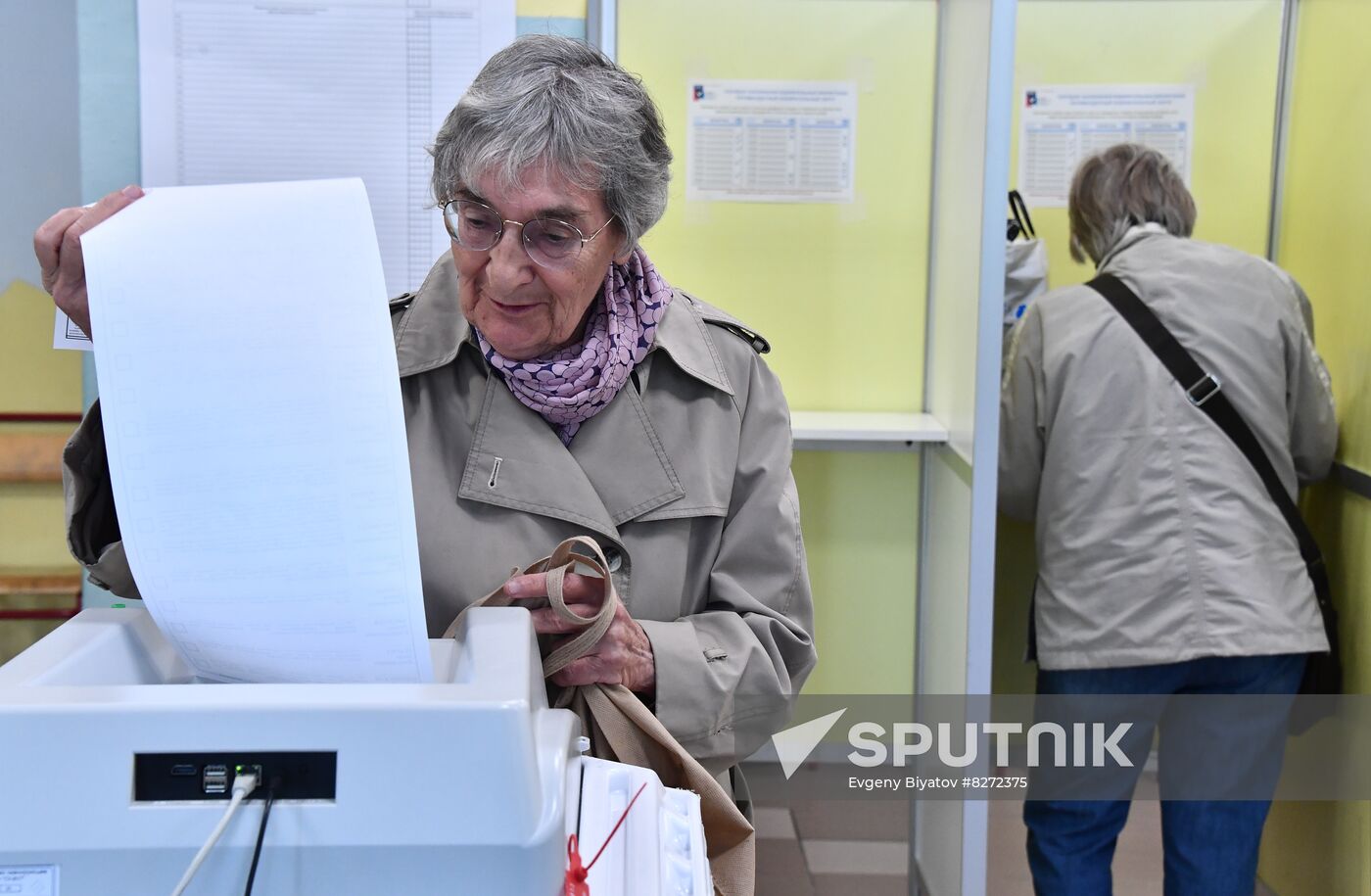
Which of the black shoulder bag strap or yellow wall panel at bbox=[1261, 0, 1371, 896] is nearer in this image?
the black shoulder bag strap

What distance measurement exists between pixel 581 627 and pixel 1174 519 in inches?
62.6

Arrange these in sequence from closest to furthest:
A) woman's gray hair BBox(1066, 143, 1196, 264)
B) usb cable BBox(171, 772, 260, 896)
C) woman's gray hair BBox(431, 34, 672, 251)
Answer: usb cable BBox(171, 772, 260, 896)
woman's gray hair BBox(431, 34, 672, 251)
woman's gray hair BBox(1066, 143, 1196, 264)

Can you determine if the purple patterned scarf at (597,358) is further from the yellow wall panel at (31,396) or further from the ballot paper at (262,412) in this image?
the yellow wall panel at (31,396)

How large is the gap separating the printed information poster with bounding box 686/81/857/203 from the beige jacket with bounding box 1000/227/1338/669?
652 millimetres

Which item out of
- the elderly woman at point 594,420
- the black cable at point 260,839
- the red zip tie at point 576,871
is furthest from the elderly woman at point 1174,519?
the black cable at point 260,839

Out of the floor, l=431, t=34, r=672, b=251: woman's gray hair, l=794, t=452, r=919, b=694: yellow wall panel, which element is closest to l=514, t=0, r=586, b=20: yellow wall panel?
l=431, t=34, r=672, b=251: woman's gray hair

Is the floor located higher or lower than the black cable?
lower

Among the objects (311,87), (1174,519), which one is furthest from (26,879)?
(1174,519)

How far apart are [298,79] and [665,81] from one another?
0.88 m

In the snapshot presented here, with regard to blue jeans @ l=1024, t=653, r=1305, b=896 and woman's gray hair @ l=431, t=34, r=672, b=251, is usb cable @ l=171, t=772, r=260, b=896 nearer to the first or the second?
woman's gray hair @ l=431, t=34, r=672, b=251

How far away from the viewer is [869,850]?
110 inches

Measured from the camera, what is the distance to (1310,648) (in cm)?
223

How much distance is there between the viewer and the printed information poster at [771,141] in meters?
2.67

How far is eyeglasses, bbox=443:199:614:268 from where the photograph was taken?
1176 mm
